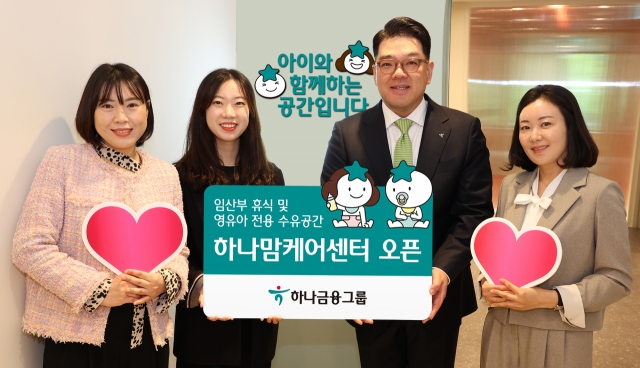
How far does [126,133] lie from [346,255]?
0.86 meters

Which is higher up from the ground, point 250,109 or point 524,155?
point 250,109

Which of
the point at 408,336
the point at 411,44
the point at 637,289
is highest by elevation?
the point at 411,44

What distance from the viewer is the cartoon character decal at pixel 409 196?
69.0 inches

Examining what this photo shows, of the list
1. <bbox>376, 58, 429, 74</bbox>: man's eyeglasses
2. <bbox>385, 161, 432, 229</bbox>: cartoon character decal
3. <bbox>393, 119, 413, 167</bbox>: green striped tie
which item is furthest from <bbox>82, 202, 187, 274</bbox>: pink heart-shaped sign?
<bbox>376, 58, 429, 74</bbox>: man's eyeglasses

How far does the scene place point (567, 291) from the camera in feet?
5.69

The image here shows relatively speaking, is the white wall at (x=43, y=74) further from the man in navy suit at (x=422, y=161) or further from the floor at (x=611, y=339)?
the floor at (x=611, y=339)

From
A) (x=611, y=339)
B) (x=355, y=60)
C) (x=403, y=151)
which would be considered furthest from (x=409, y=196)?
(x=611, y=339)

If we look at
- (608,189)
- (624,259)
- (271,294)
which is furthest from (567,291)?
(271,294)

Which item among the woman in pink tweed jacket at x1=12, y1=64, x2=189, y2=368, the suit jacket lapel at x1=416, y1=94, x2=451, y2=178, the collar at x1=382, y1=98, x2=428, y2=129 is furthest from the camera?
the collar at x1=382, y1=98, x2=428, y2=129

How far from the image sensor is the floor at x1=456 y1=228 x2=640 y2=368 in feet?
12.6

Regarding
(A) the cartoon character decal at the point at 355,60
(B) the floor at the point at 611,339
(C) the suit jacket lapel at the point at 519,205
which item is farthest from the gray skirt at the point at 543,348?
(B) the floor at the point at 611,339

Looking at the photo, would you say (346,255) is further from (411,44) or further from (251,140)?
(411,44)

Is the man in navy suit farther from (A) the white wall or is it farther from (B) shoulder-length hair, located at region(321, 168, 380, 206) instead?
(A) the white wall

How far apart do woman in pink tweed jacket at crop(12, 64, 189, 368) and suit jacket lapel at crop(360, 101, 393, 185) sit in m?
0.73
